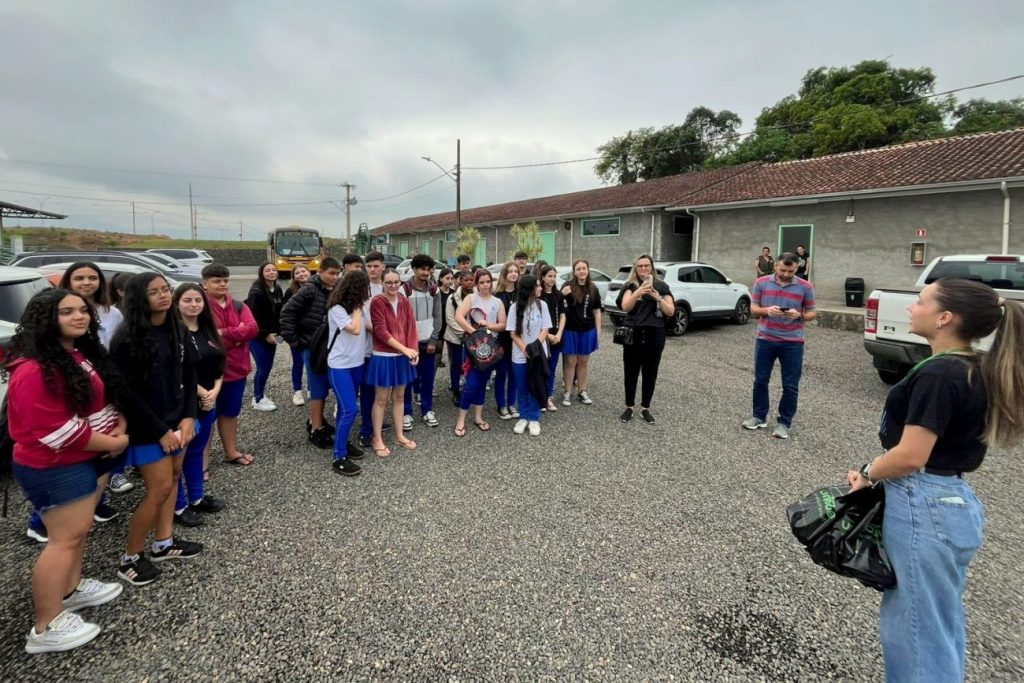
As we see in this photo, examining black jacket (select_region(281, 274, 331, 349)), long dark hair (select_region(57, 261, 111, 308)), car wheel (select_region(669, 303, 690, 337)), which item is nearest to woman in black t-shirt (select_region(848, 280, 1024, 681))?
black jacket (select_region(281, 274, 331, 349))

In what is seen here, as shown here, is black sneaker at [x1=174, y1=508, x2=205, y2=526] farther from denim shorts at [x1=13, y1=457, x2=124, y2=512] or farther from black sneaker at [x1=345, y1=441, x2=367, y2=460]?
black sneaker at [x1=345, y1=441, x2=367, y2=460]

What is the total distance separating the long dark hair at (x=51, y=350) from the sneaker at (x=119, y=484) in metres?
2.08

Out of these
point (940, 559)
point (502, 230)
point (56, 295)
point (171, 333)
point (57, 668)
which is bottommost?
point (57, 668)

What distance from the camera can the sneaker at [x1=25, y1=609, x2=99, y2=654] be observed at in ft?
7.27

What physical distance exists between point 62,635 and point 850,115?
33.9 meters

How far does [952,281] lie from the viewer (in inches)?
69.7

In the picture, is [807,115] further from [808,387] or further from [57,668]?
[57,668]

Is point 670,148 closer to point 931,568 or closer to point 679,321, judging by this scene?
point 679,321

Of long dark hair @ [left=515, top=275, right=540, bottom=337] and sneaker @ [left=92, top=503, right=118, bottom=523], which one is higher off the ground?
long dark hair @ [left=515, top=275, right=540, bottom=337]

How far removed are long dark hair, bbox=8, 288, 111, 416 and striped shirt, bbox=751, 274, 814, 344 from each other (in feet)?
16.2

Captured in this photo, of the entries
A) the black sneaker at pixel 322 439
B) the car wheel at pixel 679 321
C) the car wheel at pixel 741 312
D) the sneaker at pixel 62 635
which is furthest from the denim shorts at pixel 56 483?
the car wheel at pixel 741 312

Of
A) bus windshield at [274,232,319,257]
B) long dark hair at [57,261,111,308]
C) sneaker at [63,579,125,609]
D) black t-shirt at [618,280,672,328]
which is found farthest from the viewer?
bus windshield at [274,232,319,257]

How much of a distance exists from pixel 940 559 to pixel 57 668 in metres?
3.43

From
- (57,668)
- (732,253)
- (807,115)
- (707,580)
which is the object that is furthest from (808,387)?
(807,115)
